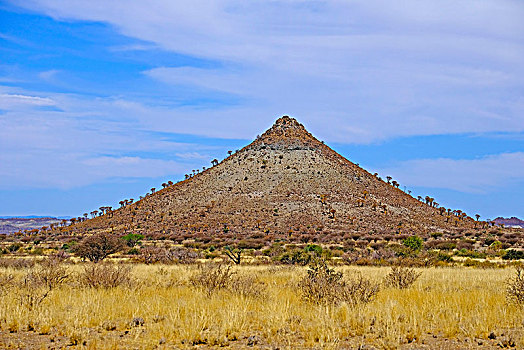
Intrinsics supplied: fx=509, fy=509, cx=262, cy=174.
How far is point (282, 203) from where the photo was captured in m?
80.0

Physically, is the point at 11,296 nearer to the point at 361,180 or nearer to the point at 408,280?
the point at 408,280

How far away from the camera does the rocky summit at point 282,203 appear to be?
72.6 m

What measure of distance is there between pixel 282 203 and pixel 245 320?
69.5 metres

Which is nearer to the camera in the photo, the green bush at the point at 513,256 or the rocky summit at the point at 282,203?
the green bush at the point at 513,256

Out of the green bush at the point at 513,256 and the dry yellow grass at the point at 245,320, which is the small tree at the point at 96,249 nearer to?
the dry yellow grass at the point at 245,320

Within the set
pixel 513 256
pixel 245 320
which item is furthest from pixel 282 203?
pixel 245 320

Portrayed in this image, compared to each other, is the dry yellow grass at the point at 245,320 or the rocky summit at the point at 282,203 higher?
the rocky summit at the point at 282,203

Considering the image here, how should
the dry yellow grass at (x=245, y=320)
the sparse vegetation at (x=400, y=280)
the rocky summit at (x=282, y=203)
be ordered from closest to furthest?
1. the dry yellow grass at (x=245, y=320)
2. the sparse vegetation at (x=400, y=280)
3. the rocky summit at (x=282, y=203)

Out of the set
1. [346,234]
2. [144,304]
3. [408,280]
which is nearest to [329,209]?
[346,234]

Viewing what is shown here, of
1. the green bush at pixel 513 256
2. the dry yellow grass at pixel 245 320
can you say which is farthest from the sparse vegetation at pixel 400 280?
the green bush at pixel 513 256

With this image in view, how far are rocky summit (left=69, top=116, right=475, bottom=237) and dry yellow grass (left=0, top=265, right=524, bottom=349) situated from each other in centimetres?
5283

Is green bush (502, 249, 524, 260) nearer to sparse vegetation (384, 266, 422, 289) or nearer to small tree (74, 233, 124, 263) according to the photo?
sparse vegetation (384, 266, 422, 289)

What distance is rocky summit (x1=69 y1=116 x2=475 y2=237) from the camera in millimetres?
72562

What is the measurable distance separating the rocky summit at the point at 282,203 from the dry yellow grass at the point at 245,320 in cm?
5283
